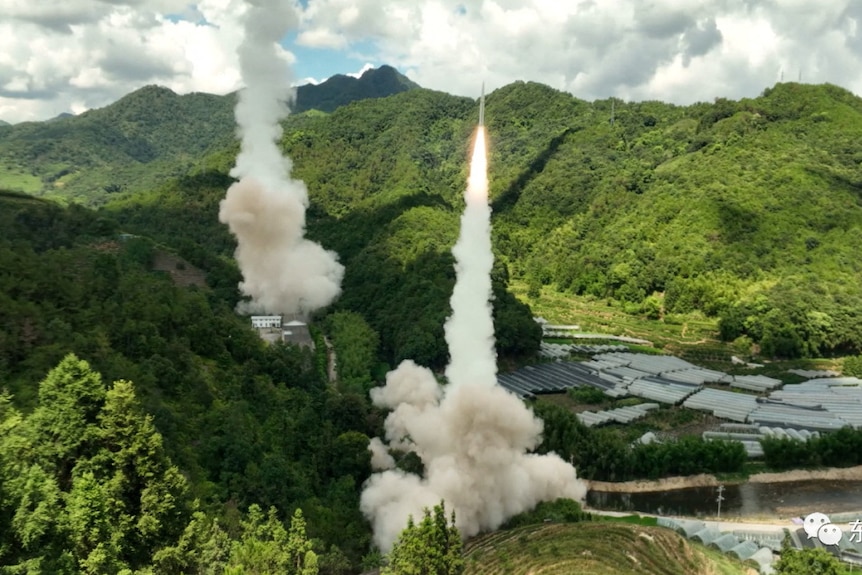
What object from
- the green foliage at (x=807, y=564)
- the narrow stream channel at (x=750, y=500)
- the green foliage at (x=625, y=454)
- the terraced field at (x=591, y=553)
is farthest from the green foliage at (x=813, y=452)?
the green foliage at (x=807, y=564)

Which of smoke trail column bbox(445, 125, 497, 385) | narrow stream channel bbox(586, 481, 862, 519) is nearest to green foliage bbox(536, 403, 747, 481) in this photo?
narrow stream channel bbox(586, 481, 862, 519)

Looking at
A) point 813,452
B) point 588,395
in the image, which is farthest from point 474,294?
point 813,452

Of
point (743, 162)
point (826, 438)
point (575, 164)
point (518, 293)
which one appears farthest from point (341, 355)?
point (575, 164)

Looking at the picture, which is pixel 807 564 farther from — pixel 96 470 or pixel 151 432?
pixel 96 470

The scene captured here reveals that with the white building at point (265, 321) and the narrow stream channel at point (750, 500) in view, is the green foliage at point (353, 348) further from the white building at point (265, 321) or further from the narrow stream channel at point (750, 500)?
the narrow stream channel at point (750, 500)

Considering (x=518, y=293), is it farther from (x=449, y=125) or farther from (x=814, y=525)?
(x=449, y=125)

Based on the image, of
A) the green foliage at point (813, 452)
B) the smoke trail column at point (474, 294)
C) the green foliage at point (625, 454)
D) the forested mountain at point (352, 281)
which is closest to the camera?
the forested mountain at point (352, 281)
